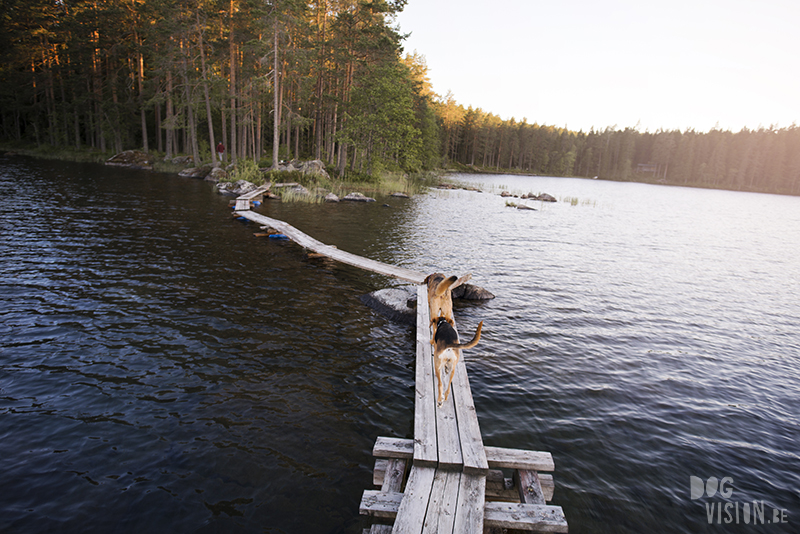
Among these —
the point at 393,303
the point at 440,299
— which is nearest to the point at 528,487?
the point at 440,299

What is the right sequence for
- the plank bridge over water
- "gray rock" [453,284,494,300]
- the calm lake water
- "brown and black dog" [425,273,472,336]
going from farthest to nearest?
"gray rock" [453,284,494,300]
"brown and black dog" [425,273,472,336]
the calm lake water
the plank bridge over water

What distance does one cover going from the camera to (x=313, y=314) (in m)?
10.6

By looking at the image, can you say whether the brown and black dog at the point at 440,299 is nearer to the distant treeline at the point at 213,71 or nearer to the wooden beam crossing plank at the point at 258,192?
the wooden beam crossing plank at the point at 258,192

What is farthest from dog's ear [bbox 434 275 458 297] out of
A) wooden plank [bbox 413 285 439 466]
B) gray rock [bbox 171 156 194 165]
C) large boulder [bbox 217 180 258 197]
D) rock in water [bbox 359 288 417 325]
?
gray rock [bbox 171 156 194 165]

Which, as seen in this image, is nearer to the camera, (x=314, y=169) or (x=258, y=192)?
(x=258, y=192)

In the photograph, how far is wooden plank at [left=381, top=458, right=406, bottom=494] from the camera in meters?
4.50

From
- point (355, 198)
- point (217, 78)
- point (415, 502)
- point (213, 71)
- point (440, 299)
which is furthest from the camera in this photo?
point (213, 71)

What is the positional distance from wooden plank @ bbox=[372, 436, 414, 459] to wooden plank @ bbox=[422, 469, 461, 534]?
46cm

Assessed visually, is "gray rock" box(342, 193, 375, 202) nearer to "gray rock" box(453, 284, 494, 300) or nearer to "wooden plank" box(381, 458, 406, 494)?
"gray rock" box(453, 284, 494, 300)

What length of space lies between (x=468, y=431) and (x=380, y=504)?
1645 millimetres

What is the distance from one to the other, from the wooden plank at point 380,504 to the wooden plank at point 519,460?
1.35 meters

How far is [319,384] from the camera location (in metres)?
7.41

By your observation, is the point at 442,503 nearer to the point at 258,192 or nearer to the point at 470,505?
the point at 470,505

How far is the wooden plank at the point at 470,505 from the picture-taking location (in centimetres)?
388
